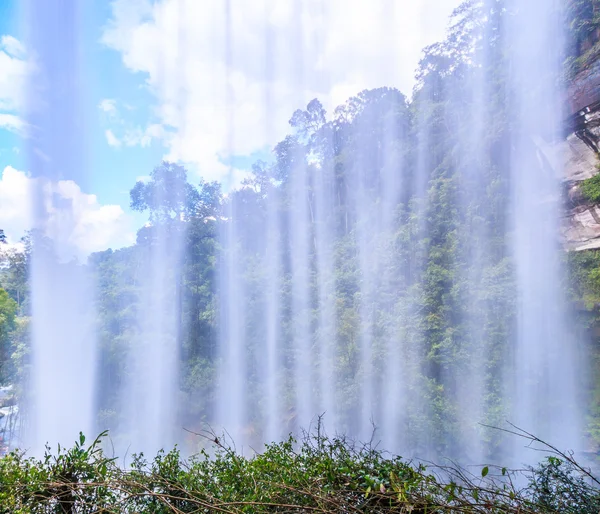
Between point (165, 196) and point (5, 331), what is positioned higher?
point (165, 196)

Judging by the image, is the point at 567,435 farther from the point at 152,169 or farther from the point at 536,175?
the point at 152,169

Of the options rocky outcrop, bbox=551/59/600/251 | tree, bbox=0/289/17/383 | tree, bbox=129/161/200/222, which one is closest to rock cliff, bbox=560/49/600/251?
rocky outcrop, bbox=551/59/600/251

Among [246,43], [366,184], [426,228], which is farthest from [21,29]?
[426,228]

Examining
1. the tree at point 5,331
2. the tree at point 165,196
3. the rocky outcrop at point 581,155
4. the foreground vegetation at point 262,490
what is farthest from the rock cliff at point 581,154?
the tree at point 5,331

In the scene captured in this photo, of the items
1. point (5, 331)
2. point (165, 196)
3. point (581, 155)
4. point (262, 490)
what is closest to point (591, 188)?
point (581, 155)

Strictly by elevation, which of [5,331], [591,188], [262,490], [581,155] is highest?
[581,155]

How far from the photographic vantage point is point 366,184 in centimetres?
1124

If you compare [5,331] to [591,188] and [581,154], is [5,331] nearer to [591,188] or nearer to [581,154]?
[591,188]

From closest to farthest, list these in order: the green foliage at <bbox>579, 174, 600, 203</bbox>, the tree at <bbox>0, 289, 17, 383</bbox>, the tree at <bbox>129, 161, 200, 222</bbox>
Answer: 1. the green foliage at <bbox>579, 174, 600, 203</bbox>
2. the tree at <bbox>0, 289, 17, 383</bbox>
3. the tree at <bbox>129, 161, 200, 222</bbox>

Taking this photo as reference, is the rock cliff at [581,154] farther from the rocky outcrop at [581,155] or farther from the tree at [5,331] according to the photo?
the tree at [5,331]

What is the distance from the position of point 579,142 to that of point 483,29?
4.08 m

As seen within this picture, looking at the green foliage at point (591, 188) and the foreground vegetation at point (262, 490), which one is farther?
Result: the green foliage at point (591, 188)

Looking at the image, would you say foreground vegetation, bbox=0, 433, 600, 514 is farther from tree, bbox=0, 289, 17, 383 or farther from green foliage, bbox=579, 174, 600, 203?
tree, bbox=0, 289, 17, 383

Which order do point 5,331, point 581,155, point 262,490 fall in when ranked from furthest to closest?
point 5,331, point 581,155, point 262,490
